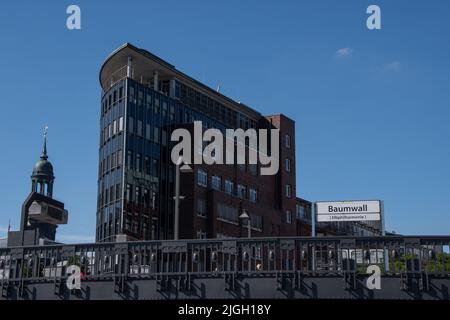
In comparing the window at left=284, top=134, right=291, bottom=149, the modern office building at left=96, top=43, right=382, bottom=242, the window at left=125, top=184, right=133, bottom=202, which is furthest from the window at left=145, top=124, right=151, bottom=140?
the window at left=284, top=134, right=291, bottom=149

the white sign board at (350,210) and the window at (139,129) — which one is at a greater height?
the window at (139,129)

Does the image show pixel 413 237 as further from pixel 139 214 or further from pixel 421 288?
pixel 139 214

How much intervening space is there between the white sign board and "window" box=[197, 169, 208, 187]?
43027 mm

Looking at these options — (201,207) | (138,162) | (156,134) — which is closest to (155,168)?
(138,162)

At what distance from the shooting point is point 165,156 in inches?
3465

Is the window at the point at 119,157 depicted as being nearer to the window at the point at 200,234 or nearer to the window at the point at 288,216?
the window at the point at 200,234

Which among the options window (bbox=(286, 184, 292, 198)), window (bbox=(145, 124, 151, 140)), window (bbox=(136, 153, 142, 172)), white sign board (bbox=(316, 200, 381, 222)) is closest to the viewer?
white sign board (bbox=(316, 200, 381, 222))

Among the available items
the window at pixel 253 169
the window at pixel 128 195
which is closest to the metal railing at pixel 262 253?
the window at pixel 128 195

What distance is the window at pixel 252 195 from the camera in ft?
321

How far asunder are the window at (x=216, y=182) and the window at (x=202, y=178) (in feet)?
4.79

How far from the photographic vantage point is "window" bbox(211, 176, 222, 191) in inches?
3519

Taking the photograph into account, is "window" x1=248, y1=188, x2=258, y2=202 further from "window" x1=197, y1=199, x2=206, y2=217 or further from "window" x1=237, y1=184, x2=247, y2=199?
"window" x1=197, y1=199, x2=206, y2=217

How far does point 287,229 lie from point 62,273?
8135 cm
